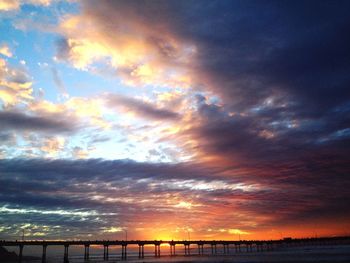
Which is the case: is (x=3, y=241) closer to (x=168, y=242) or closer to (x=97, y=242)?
(x=97, y=242)

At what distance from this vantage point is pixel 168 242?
164m

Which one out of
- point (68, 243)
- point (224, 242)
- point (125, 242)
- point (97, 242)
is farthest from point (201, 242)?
point (68, 243)

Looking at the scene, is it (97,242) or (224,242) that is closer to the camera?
(97,242)

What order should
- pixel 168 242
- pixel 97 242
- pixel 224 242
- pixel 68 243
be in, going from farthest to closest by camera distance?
pixel 224 242 → pixel 168 242 → pixel 97 242 → pixel 68 243

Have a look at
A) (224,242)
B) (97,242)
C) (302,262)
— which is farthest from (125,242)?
(302,262)

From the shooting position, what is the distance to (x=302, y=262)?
200 feet

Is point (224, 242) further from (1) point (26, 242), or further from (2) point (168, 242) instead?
(1) point (26, 242)

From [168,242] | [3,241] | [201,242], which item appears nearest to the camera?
[3,241]

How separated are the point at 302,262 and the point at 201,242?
127m

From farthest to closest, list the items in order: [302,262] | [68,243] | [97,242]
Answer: [97,242] → [68,243] → [302,262]

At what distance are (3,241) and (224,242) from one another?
428 feet

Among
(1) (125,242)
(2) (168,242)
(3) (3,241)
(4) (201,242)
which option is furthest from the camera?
(4) (201,242)

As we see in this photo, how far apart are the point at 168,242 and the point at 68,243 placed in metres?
62.3

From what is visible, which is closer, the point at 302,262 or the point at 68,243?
the point at 302,262
